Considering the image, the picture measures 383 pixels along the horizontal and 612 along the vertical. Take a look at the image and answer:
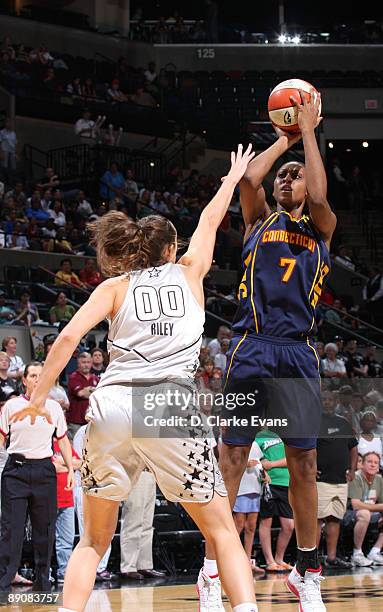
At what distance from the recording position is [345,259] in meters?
23.5

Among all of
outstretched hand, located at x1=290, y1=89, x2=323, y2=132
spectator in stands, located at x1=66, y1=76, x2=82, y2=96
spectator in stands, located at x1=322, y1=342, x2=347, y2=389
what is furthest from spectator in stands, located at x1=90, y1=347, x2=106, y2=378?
spectator in stands, located at x1=66, y1=76, x2=82, y2=96

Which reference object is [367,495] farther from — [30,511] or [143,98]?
[143,98]

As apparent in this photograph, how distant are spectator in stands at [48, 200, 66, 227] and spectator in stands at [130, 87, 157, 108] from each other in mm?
7145

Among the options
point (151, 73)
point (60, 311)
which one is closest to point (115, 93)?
point (151, 73)

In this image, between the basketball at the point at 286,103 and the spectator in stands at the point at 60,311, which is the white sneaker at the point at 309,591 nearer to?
the basketball at the point at 286,103

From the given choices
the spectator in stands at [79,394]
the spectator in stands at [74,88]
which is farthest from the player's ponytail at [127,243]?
the spectator in stands at [74,88]

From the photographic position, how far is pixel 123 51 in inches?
1067

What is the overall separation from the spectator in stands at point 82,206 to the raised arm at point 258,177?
14.3 m

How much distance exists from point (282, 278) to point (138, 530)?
17.1ft

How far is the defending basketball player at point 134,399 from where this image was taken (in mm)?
4238

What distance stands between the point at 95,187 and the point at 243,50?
772 centimetres

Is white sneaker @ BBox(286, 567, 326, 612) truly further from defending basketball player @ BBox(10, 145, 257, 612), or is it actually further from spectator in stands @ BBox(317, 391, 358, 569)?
spectator in stands @ BBox(317, 391, 358, 569)

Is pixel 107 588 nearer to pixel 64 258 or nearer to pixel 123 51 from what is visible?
pixel 64 258

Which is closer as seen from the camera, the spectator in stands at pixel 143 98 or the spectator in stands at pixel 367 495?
the spectator in stands at pixel 367 495
